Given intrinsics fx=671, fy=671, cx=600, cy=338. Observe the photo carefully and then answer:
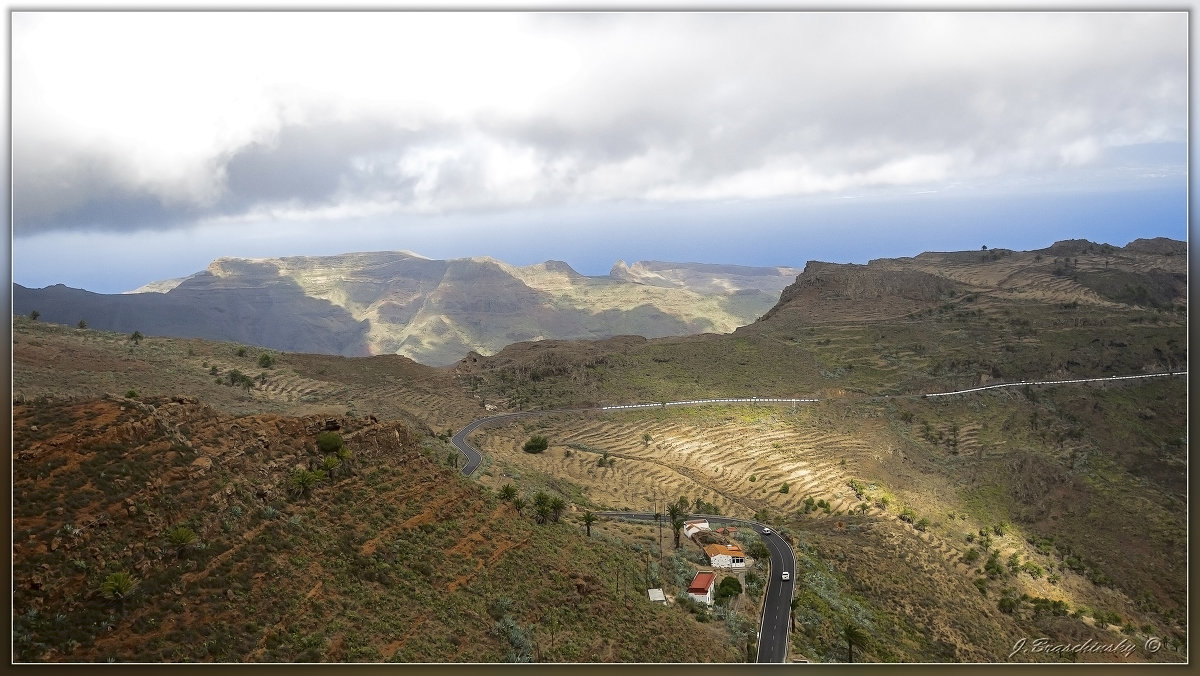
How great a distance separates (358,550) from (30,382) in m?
10.5

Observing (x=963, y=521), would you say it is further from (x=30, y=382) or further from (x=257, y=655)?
(x=30, y=382)

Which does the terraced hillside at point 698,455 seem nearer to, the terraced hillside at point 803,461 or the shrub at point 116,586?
the terraced hillside at point 803,461

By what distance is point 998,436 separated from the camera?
37.9 m

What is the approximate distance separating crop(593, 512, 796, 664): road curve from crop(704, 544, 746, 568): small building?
0.91 metres

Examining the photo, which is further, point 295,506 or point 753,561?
point 753,561

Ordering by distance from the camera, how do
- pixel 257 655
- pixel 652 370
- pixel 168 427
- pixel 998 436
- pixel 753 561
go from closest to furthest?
pixel 257 655
pixel 168 427
pixel 753 561
pixel 998 436
pixel 652 370

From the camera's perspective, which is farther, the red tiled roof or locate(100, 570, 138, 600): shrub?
the red tiled roof

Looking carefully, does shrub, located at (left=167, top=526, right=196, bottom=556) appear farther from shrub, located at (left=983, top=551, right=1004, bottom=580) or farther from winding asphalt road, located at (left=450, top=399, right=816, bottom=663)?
shrub, located at (left=983, top=551, right=1004, bottom=580)

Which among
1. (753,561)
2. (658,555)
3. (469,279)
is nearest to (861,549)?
(753,561)

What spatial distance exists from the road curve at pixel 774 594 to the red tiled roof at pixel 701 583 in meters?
1.49

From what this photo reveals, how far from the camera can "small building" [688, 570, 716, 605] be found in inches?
664

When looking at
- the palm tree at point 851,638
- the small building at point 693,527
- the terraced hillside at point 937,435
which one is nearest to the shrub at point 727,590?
the terraced hillside at point 937,435

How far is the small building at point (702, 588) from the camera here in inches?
664

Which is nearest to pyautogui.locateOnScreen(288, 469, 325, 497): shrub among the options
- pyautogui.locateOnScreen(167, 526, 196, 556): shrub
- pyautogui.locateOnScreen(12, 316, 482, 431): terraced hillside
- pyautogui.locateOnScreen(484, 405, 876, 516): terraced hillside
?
pyautogui.locateOnScreen(167, 526, 196, 556): shrub
